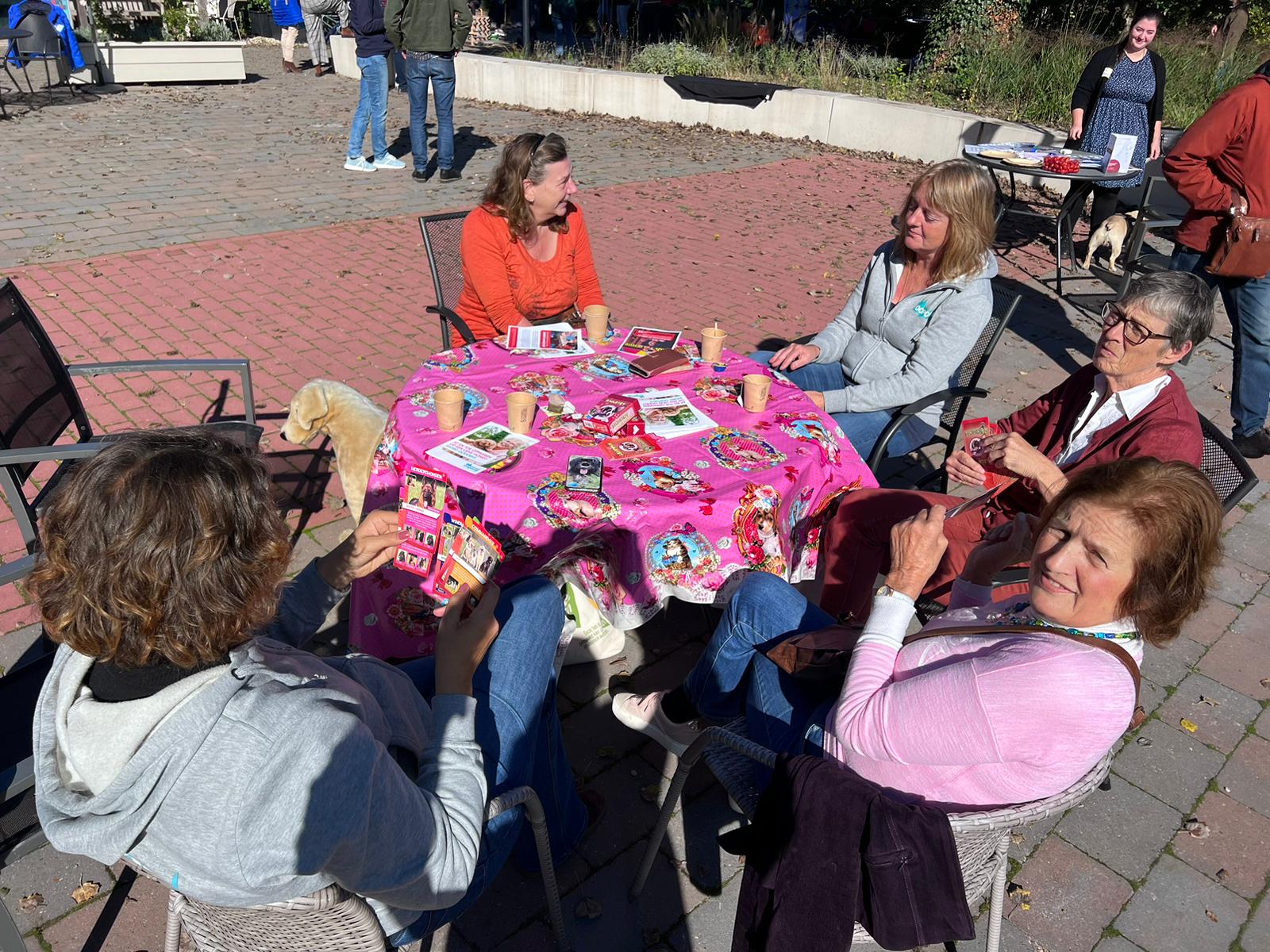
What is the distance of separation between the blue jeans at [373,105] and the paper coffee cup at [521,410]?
8.00 metres

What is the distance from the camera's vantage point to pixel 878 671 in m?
2.02

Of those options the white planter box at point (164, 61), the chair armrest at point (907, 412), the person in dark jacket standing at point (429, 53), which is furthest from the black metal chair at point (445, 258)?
the white planter box at point (164, 61)

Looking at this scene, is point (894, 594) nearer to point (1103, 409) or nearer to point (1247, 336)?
point (1103, 409)

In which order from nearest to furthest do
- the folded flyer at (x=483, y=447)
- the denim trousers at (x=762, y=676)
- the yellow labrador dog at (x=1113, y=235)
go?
the denim trousers at (x=762, y=676), the folded flyer at (x=483, y=447), the yellow labrador dog at (x=1113, y=235)

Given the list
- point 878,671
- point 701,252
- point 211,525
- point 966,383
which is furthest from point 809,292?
point 211,525

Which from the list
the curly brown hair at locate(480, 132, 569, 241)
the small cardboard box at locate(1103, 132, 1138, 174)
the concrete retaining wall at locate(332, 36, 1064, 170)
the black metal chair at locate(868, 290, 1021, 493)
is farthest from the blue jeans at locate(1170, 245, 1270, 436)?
the concrete retaining wall at locate(332, 36, 1064, 170)

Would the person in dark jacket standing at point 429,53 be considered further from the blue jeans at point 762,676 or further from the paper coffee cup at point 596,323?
the blue jeans at point 762,676

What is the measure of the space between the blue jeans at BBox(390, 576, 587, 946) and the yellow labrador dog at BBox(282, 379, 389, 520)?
1521mm

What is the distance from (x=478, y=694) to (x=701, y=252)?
6.81 m

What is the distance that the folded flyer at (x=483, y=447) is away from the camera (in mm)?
2777

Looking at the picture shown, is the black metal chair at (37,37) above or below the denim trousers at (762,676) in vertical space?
above

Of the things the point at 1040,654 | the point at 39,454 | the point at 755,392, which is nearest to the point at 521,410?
the point at 755,392

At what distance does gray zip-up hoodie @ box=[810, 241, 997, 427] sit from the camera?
3.89m

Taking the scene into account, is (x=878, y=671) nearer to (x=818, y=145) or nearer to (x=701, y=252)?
(x=701, y=252)
